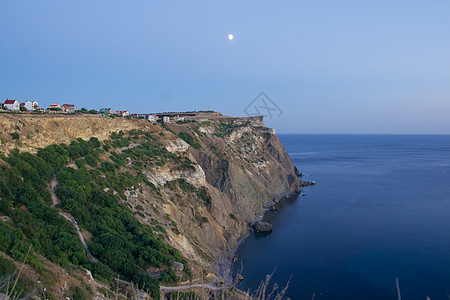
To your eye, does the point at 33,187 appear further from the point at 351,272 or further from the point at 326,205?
the point at 326,205

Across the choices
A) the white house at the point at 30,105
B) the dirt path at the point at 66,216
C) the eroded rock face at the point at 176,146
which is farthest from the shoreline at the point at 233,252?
the white house at the point at 30,105

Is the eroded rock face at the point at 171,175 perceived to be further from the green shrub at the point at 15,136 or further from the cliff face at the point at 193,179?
the green shrub at the point at 15,136

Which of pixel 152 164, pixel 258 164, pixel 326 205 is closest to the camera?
pixel 152 164

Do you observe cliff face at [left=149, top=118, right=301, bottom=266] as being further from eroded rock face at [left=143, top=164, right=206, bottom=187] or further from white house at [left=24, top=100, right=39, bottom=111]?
white house at [left=24, top=100, right=39, bottom=111]

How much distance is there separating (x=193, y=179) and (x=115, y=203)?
15532 mm

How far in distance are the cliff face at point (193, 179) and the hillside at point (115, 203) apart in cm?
14

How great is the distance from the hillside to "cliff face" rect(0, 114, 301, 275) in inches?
5.5

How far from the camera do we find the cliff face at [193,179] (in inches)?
1113

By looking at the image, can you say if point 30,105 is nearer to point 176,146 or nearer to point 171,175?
point 176,146

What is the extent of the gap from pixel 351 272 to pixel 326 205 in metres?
24.5

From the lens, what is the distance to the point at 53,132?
3011cm

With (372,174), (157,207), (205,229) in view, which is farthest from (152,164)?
(372,174)

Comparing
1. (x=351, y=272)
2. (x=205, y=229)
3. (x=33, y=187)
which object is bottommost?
(x=351, y=272)

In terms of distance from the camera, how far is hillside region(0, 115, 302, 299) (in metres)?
16.2
